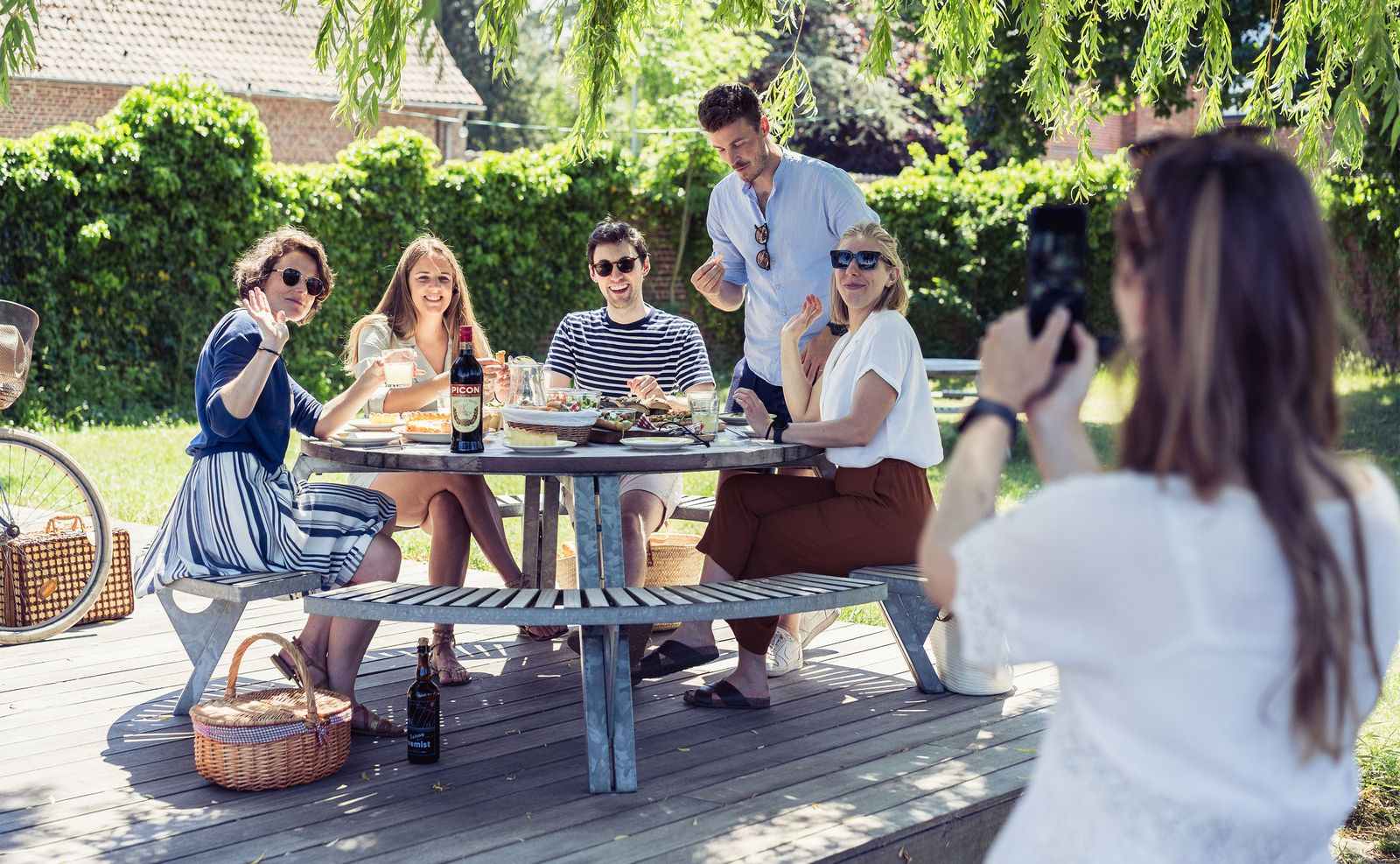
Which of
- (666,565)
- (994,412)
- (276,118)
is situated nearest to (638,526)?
(666,565)

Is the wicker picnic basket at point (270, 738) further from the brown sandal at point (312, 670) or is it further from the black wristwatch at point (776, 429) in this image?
the black wristwatch at point (776, 429)

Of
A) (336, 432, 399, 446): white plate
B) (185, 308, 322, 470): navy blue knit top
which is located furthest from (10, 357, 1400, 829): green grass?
(185, 308, 322, 470): navy blue knit top

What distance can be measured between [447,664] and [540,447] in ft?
3.59

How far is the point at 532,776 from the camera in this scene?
12.2 ft

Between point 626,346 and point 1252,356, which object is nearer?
point 1252,356

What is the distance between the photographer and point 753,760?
12.6 ft

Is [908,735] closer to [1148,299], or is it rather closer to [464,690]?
[464,690]

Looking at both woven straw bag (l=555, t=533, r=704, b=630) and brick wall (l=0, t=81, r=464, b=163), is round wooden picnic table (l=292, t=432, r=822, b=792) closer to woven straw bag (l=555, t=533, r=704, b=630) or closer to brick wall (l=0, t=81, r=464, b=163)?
woven straw bag (l=555, t=533, r=704, b=630)

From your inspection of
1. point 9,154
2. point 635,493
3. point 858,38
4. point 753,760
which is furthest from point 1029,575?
point 858,38

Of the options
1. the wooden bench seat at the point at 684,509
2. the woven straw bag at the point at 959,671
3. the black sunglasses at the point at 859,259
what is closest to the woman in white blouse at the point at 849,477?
the black sunglasses at the point at 859,259

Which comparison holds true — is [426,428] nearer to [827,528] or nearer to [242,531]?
[242,531]

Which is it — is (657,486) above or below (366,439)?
below

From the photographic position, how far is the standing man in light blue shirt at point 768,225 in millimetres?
5059

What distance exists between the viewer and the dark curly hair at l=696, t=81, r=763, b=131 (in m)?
4.95
